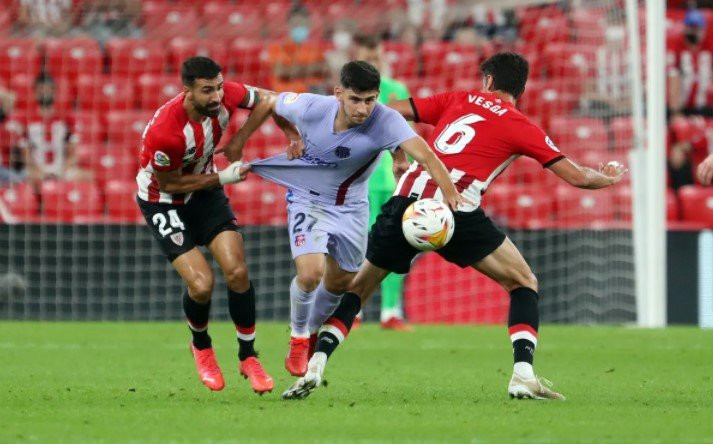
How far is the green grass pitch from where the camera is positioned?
6.04 m

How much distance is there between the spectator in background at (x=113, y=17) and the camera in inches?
730

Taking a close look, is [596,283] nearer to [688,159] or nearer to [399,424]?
[688,159]

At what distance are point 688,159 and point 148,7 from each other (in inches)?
303

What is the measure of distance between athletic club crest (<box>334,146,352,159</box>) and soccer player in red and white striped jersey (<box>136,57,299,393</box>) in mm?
305

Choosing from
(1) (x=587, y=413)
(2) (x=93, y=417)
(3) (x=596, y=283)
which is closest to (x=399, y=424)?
(1) (x=587, y=413)

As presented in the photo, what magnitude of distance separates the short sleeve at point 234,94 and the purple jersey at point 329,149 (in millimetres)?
193

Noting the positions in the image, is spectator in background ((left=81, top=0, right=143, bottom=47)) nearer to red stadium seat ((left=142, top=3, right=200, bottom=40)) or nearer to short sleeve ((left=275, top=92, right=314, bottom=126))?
red stadium seat ((left=142, top=3, right=200, bottom=40))

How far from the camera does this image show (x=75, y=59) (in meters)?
17.7

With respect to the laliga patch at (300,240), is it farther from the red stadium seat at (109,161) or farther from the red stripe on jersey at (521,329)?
the red stadium seat at (109,161)

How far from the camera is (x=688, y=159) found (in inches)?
642

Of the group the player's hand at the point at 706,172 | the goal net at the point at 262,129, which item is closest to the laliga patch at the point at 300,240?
the player's hand at the point at 706,172

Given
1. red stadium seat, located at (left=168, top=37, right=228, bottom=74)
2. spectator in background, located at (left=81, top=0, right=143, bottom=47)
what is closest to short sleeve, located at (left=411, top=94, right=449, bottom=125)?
red stadium seat, located at (left=168, top=37, right=228, bottom=74)

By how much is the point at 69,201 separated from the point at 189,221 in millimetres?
7874

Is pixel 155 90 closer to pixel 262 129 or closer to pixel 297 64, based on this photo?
pixel 262 129
